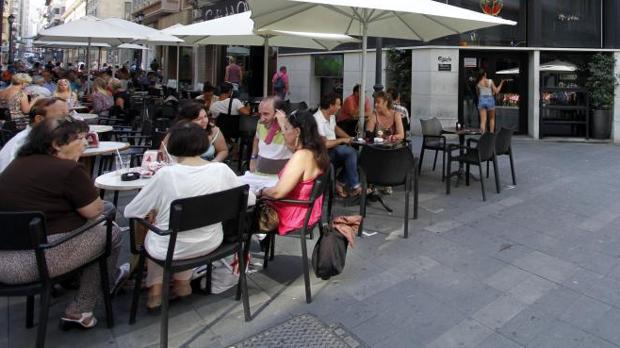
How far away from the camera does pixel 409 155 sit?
16.9 feet

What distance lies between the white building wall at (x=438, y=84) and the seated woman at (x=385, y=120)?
658 centimetres

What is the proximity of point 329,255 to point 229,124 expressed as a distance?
4646 mm

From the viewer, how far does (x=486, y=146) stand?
6.52 m

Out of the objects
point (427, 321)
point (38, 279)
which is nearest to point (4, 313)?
point (38, 279)

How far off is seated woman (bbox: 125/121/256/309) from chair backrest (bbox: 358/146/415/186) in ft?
7.58

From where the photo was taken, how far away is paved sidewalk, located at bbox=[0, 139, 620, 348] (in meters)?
3.00

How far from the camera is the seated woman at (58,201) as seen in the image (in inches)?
104

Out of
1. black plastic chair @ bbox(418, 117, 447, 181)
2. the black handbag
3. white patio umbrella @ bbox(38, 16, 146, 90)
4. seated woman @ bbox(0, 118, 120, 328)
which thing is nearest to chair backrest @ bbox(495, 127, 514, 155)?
black plastic chair @ bbox(418, 117, 447, 181)

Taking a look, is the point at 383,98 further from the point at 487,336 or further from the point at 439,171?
the point at 487,336

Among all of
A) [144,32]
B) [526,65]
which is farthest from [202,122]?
[526,65]

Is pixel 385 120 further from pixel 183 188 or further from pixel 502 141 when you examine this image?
pixel 183 188

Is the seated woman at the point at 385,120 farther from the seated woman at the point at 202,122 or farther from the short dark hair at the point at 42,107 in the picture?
the short dark hair at the point at 42,107

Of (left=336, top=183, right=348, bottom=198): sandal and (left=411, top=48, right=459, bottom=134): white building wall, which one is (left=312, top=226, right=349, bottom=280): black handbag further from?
(left=411, top=48, right=459, bottom=134): white building wall

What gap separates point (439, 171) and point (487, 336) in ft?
17.6
